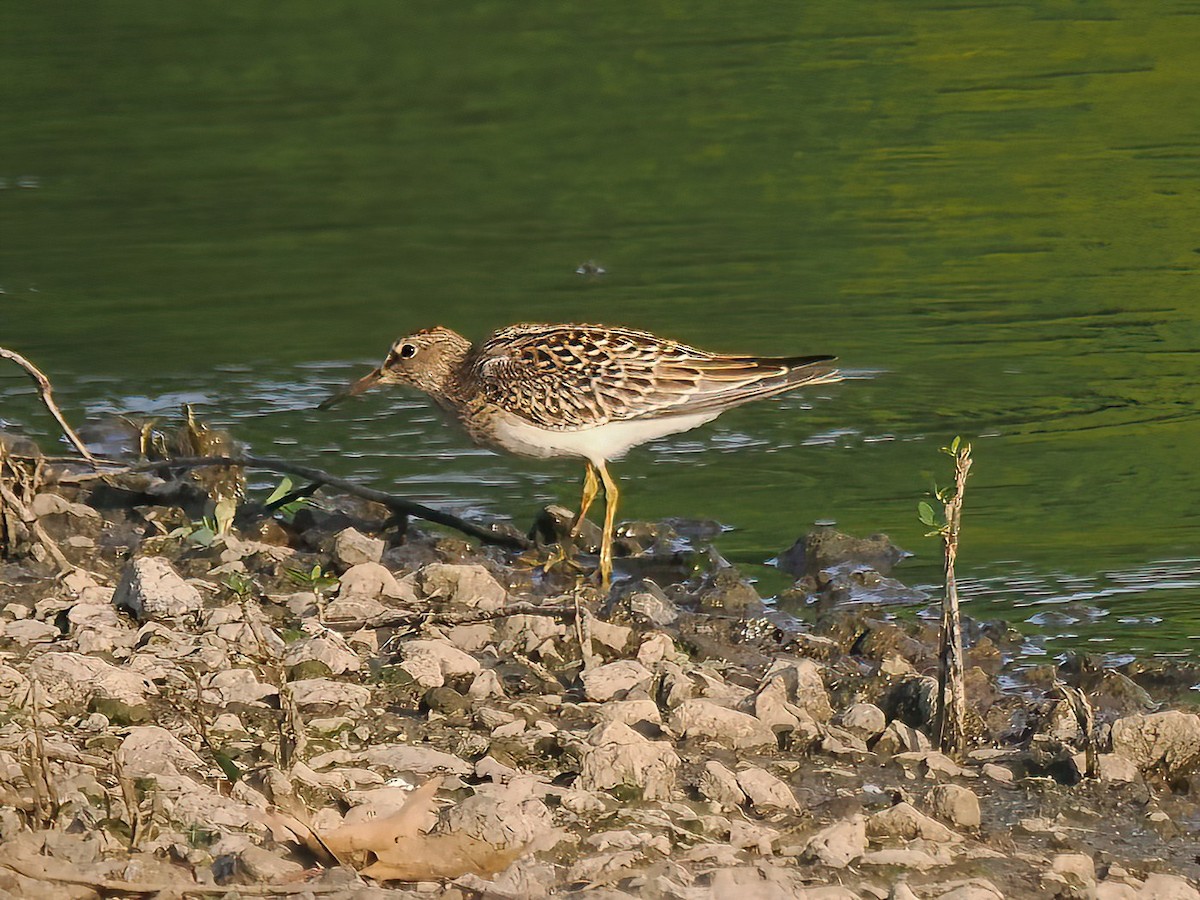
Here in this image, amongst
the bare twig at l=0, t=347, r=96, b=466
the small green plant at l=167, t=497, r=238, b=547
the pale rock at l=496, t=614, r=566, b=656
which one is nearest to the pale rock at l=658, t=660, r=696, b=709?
the pale rock at l=496, t=614, r=566, b=656

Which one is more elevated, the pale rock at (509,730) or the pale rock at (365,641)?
the pale rock at (365,641)

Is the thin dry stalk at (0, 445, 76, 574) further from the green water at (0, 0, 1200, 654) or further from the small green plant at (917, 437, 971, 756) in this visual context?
the small green plant at (917, 437, 971, 756)

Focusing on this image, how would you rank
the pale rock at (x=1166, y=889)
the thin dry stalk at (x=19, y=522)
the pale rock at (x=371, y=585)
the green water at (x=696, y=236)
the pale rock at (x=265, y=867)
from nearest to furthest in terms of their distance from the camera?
the pale rock at (x=265, y=867) → the pale rock at (x=1166, y=889) → the pale rock at (x=371, y=585) → the thin dry stalk at (x=19, y=522) → the green water at (x=696, y=236)

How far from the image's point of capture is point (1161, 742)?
5457 mm

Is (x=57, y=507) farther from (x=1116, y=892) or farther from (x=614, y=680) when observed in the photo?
(x=1116, y=892)

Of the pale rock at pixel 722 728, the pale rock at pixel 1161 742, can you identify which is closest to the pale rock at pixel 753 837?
the pale rock at pixel 722 728

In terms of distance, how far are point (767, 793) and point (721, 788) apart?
13cm

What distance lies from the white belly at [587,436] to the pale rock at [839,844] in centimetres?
356

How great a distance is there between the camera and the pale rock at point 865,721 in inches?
224

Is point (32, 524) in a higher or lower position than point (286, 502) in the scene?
higher

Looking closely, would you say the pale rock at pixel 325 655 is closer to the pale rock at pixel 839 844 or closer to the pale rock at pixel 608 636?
the pale rock at pixel 608 636

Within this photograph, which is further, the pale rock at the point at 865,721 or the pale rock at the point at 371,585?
the pale rock at the point at 371,585

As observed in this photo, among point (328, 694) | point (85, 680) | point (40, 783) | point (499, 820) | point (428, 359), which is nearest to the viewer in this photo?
A: point (40, 783)

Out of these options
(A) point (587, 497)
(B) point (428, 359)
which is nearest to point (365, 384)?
(B) point (428, 359)
